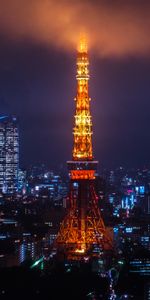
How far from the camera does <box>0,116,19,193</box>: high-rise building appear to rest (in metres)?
20.0

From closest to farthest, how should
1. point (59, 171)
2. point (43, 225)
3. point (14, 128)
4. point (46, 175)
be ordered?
point (43, 225) → point (14, 128) → point (59, 171) → point (46, 175)

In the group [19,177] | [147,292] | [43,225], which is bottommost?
[147,292]

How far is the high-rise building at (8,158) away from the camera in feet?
65.5

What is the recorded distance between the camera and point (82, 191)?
461 inches

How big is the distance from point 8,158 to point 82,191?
903 cm

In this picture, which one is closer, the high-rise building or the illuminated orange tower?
the illuminated orange tower

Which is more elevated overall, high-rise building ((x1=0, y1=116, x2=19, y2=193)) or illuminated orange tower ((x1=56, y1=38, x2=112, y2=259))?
high-rise building ((x1=0, y1=116, x2=19, y2=193))

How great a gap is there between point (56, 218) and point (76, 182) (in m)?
3.63

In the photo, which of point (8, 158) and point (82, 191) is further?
point (8, 158)

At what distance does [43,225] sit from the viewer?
15.1 metres

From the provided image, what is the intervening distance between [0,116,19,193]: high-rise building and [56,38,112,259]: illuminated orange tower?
25.6ft

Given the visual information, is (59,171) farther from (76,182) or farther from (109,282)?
(109,282)

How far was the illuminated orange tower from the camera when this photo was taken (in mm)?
11508

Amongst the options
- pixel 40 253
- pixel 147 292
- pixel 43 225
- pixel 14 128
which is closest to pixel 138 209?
pixel 14 128
